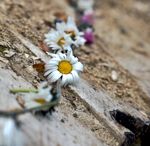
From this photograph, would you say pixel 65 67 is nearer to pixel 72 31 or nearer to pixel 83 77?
pixel 83 77

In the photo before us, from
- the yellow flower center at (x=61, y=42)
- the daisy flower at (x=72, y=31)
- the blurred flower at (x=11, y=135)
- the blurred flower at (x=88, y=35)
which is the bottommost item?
the blurred flower at (x=11, y=135)

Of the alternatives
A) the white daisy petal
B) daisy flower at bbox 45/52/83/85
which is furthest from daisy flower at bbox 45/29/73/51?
the white daisy petal

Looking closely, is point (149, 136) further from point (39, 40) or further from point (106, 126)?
point (39, 40)

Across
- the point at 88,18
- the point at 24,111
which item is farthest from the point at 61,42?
the point at 88,18

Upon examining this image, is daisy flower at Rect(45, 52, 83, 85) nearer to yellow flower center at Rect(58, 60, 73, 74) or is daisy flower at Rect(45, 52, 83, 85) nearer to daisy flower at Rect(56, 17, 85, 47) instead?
yellow flower center at Rect(58, 60, 73, 74)

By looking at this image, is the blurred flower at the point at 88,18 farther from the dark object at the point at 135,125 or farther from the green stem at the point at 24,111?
the green stem at the point at 24,111

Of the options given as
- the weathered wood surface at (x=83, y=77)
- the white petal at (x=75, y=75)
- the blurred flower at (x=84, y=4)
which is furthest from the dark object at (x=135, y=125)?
the blurred flower at (x=84, y=4)

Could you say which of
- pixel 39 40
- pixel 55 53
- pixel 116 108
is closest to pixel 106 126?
pixel 116 108

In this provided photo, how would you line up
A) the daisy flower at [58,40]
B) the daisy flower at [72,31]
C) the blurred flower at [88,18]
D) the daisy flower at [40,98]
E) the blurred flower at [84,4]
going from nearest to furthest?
the daisy flower at [40,98] < the daisy flower at [58,40] < the daisy flower at [72,31] < the blurred flower at [88,18] < the blurred flower at [84,4]
